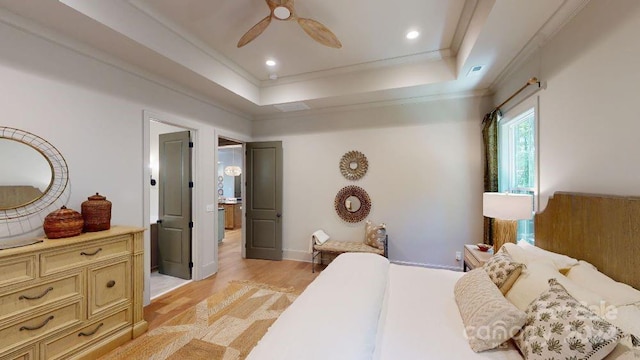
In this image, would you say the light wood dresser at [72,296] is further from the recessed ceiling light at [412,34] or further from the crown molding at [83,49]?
the recessed ceiling light at [412,34]

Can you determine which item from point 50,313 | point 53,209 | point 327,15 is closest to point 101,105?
point 53,209

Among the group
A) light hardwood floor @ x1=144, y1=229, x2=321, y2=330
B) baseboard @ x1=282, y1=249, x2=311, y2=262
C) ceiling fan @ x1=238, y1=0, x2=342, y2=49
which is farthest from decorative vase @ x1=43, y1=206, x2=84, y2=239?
baseboard @ x1=282, y1=249, x2=311, y2=262

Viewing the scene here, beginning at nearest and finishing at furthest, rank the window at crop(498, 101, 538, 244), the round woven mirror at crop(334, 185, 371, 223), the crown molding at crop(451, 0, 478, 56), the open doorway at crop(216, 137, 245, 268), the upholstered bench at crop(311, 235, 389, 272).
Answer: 1. the crown molding at crop(451, 0, 478, 56)
2. the window at crop(498, 101, 538, 244)
3. the upholstered bench at crop(311, 235, 389, 272)
4. the round woven mirror at crop(334, 185, 371, 223)
5. the open doorway at crop(216, 137, 245, 268)

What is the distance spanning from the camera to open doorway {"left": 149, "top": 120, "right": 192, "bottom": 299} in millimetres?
3548

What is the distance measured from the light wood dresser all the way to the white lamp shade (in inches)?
132

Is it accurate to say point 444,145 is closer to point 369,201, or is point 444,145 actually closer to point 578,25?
point 369,201

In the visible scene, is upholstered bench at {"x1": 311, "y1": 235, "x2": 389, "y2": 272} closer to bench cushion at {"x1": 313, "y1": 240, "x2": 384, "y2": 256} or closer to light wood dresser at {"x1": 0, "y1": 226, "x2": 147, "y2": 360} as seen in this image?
bench cushion at {"x1": 313, "y1": 240, "x2": 384, "y2": 256}

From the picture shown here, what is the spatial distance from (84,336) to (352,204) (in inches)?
133

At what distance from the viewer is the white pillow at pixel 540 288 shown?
1.08m

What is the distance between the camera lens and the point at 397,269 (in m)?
2.15

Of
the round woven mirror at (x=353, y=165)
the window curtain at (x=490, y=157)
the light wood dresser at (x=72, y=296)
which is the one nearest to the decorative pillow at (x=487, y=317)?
the window curtain at (x=490, y=157)

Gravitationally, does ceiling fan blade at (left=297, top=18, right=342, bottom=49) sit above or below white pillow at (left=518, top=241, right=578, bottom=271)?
above

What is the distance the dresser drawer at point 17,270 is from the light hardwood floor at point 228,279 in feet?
3.76

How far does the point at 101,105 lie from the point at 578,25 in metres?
4.05
